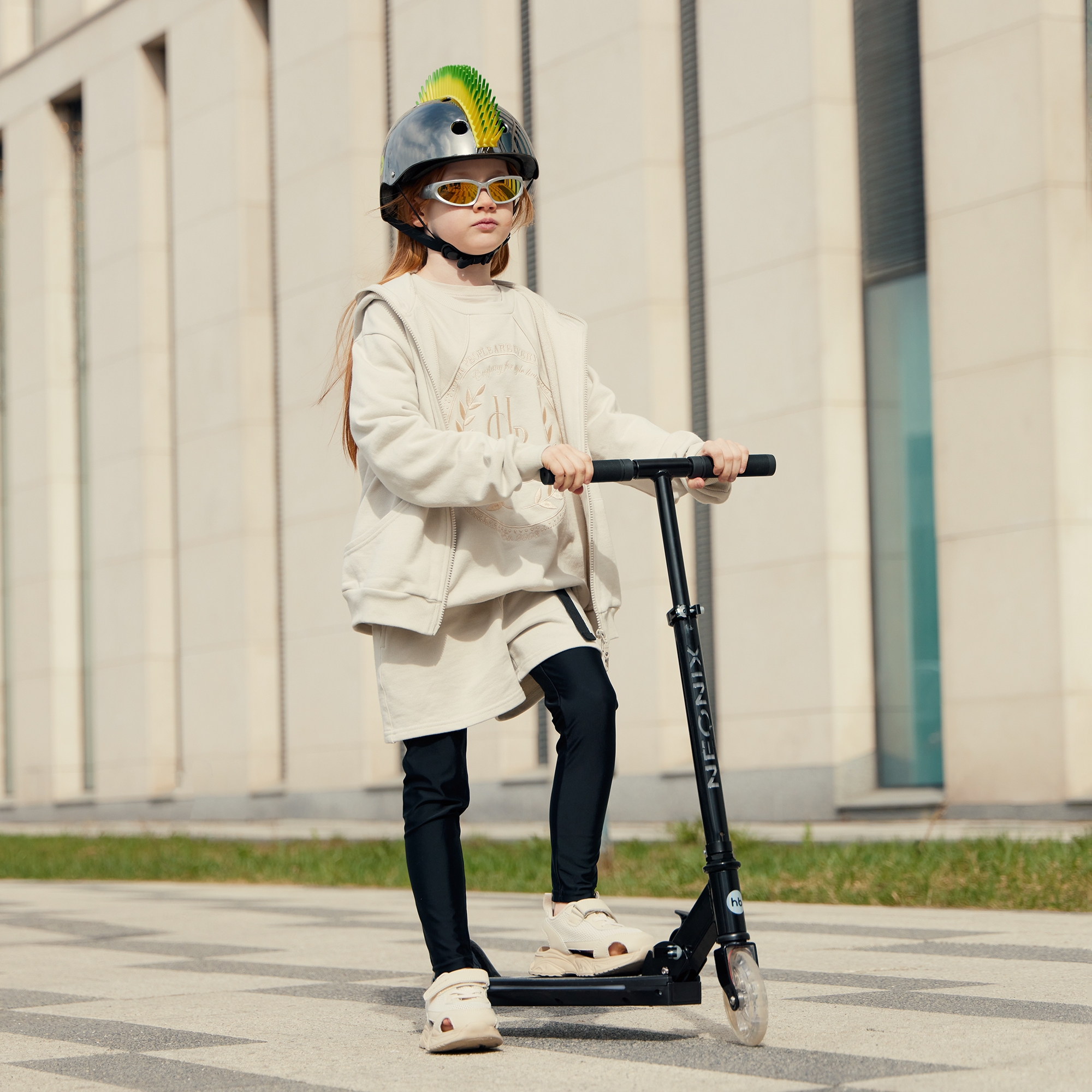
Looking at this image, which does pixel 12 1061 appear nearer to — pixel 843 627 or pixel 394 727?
pixel 394 727

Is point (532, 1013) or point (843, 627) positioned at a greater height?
point (843, 627)

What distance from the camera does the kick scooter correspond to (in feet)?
11.3

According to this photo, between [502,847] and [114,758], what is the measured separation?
43.7 ft

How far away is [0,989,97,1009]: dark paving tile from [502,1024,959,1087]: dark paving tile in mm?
1430

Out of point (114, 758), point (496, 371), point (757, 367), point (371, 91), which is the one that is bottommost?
point (114, 758)

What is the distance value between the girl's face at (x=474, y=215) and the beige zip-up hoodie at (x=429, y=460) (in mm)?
147

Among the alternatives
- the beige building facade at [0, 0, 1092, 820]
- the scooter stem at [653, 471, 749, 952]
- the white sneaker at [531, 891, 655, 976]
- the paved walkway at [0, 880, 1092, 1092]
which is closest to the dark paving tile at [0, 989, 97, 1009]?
the paved walkway at [0, 880, 1092, 1092]

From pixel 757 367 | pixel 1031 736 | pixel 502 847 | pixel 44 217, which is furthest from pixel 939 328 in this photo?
pixel 44 217

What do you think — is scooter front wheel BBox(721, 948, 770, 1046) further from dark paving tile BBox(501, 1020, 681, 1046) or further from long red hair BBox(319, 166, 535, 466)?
long red hair BBox(319, 166, 535, 466)

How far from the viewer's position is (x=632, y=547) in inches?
617

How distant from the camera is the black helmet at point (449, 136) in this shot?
Answer: 4.06m

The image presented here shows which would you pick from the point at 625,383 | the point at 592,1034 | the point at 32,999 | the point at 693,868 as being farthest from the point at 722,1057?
the point at 625,383

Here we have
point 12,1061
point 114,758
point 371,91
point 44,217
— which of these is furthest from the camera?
point 44,217

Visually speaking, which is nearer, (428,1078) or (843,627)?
(428,1078)
